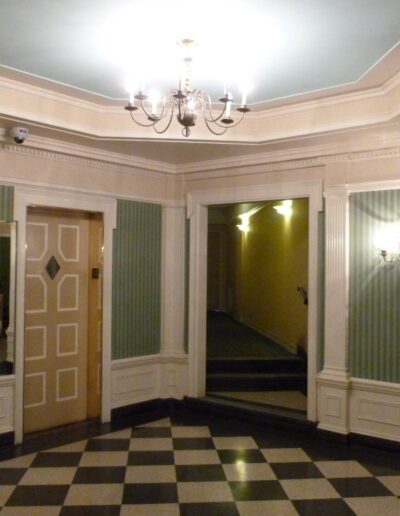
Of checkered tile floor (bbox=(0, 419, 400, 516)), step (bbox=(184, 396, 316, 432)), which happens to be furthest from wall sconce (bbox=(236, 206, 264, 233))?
checkered tile floor (bbox=(0, 419, 400, 516))

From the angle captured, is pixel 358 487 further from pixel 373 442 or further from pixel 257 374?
pixel 257 374

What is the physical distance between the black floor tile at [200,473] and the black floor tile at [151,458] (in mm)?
181

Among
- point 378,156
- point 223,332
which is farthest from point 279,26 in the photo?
point 223,332

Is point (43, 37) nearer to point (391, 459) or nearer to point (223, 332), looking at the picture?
point (391, 459)

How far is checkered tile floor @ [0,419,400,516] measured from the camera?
371 cm

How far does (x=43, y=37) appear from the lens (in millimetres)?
3441

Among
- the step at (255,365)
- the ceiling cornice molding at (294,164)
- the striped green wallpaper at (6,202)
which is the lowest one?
the step at (255,365)

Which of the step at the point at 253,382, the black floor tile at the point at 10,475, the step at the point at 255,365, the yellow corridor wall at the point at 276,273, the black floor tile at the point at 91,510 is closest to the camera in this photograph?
the black floor tile at the point at 91,510

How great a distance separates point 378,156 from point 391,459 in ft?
8.59

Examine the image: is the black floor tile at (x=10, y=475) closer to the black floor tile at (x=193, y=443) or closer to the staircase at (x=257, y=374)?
the black floor tile at (x=193, y=443)

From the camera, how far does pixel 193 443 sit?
5.00 meters

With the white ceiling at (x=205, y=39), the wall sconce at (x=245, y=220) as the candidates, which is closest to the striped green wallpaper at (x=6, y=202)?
the white ceiling at (x=205, y=39)

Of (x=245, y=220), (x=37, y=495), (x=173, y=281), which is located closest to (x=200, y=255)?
(x=173, y=281)

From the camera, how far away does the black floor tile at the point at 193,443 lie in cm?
489
